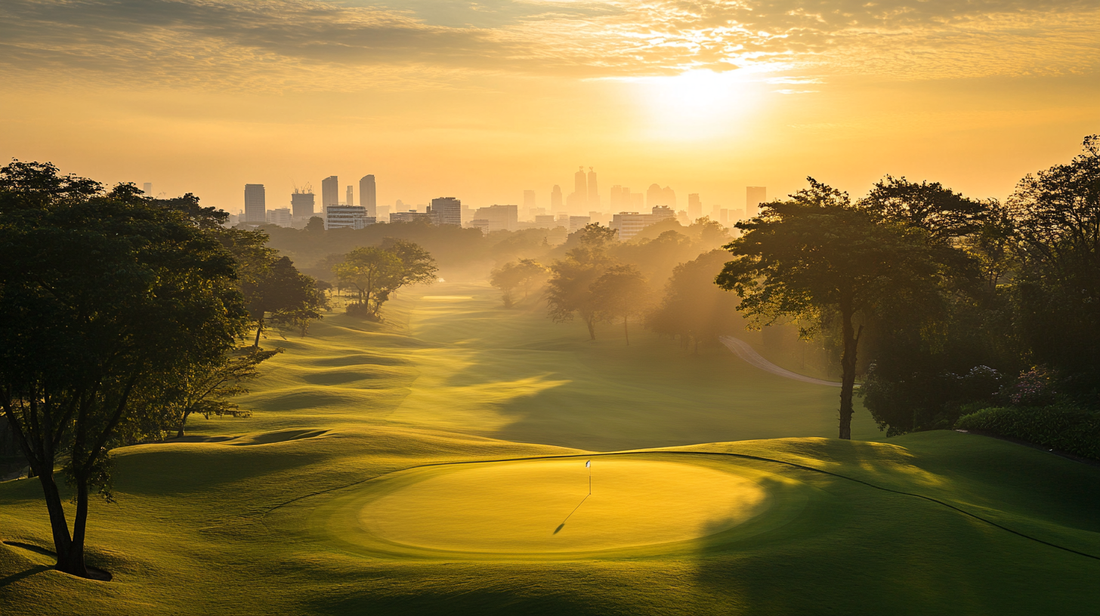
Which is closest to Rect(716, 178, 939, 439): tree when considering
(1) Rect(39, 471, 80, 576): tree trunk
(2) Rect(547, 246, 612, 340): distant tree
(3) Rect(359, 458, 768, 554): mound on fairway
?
(3) Rect(359, 458, 768, 554): mound on fairway

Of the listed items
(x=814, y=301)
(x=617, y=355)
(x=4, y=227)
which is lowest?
(x=617, y=355)

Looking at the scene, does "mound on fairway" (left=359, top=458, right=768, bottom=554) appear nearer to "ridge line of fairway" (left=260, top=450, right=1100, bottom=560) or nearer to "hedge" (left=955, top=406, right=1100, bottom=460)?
"ridge line of fairway" (left=260, top=450, right=1100, bottom=560)

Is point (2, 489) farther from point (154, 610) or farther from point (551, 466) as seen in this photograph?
point (551, 466)

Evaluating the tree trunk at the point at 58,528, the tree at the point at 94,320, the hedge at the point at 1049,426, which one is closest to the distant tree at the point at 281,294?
the tree at the point at 94,320

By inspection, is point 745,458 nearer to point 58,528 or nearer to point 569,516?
point 569,516

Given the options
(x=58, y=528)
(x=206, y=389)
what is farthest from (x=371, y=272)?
(x=58, y=528)

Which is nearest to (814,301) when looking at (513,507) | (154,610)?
(513,507)
